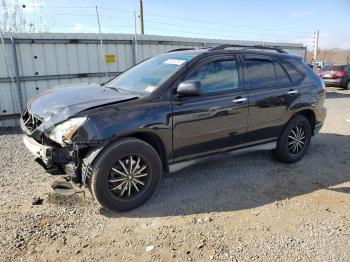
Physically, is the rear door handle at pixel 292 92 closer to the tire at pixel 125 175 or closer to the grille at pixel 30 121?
the tire at pixel 125 175

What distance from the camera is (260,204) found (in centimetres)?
391

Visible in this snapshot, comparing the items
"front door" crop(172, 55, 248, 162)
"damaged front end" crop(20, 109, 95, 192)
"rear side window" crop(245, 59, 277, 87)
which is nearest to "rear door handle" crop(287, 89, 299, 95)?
"rear side window" crop(245, 59, 277, 87)

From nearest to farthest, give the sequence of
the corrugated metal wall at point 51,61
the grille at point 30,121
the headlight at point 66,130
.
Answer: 1. the headlight at point 66,130
2. the grille at point 30,121
3. the corrugated metal wall at point 51,61

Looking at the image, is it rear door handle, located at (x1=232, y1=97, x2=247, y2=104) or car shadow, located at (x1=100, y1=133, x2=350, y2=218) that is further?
rear door handle, located at (x1=232, y1=97, x2=247, y2=104)

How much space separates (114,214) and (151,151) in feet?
2.66

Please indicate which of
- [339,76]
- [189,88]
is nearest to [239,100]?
[189,88]

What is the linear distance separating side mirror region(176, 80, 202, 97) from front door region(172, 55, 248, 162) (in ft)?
0.37

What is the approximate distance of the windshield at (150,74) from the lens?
394 cm

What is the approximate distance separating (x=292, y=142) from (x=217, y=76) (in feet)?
6.22

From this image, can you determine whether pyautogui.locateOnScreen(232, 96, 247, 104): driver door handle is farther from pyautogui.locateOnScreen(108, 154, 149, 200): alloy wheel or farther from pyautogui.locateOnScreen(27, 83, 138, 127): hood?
pyautogui.locateOnScreen(108, 154, 149, 200): alloy wheel

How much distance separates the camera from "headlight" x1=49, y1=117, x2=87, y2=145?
3.20 metres

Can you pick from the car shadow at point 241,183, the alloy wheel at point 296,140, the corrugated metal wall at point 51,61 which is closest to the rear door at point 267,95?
the alloy wheel at point 296,140

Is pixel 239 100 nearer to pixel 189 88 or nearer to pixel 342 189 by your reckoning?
pixel 189 88

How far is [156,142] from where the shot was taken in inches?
149
